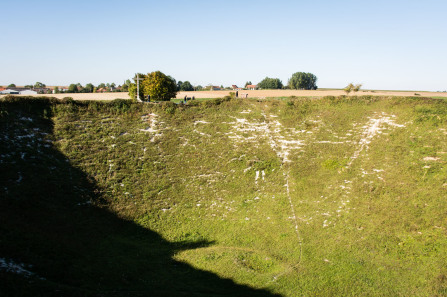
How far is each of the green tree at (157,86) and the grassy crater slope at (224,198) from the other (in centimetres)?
1911

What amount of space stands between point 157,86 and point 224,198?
3952cm

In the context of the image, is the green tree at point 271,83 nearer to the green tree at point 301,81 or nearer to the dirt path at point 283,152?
the green tree at point 301,81

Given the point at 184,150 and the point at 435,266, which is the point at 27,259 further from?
the point at 435,266

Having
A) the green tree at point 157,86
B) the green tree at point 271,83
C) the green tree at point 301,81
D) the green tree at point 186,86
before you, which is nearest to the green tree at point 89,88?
the green tree at point 186,86

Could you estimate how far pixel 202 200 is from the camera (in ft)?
96.3

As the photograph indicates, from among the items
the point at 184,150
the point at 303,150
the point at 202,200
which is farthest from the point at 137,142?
the point at 303,150

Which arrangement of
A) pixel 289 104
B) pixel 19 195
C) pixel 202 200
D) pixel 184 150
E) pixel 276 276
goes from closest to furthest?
pixel 276 276, pixel 19 195, pixel 202 200, pixel 184 150, pixel 289 104

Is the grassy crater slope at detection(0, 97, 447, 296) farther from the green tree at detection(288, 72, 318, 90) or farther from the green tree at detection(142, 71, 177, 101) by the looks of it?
the green tree at detection(288, 72, 318, 90)

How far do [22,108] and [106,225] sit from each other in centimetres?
2293

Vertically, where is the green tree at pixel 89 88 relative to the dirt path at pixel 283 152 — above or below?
above

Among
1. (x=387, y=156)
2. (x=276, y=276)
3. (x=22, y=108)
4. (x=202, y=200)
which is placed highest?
(x=22, y=108)

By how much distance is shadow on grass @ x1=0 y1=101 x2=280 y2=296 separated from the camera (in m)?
15.6

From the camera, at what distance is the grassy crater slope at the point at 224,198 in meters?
18.3

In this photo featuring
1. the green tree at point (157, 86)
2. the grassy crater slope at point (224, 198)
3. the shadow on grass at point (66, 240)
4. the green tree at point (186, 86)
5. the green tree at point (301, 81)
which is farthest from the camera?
the green tree at point (186, 86)
